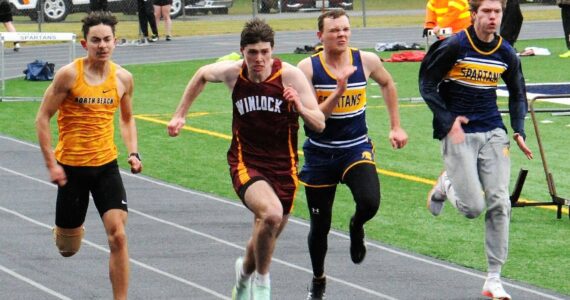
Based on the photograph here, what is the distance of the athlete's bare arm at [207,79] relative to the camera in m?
9.38

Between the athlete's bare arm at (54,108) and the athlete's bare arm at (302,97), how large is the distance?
1.40m

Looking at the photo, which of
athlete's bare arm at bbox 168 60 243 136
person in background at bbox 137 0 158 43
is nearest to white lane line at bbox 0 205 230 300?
athlete's bare arm at bbox 168 60 243 136

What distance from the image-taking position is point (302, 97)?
918cm

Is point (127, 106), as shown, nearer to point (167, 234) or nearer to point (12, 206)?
point (167, 234)

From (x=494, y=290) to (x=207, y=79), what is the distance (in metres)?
2.36

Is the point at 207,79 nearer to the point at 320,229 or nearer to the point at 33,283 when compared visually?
Result: the point at 320,229

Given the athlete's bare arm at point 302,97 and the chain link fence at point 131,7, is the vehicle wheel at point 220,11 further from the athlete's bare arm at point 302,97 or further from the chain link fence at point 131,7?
the athlete's bare arm at point 302,97

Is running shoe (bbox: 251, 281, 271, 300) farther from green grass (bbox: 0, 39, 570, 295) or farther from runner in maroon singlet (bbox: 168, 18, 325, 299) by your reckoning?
green grass (bbox: 0, 39, 570, 295)

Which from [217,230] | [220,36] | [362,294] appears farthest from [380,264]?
[220,36]

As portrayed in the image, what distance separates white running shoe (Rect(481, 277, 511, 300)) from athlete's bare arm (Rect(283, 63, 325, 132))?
1.59 meters

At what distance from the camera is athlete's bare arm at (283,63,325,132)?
29.2 ft

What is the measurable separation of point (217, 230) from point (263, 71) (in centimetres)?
350

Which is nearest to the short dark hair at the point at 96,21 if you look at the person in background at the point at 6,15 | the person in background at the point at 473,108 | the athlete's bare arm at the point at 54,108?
the athlete's bare arm at the point at 54,108

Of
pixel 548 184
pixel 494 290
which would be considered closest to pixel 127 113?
pixel 494 290
